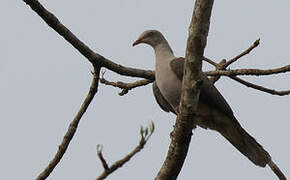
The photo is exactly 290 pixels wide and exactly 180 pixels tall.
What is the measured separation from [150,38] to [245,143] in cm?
199

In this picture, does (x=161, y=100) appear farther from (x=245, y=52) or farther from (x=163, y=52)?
(x=245, y=52)

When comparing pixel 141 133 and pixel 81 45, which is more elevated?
pixel 81 45

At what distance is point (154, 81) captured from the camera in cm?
692

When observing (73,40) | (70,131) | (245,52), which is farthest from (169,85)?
(73,40)

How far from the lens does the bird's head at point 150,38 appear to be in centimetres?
741

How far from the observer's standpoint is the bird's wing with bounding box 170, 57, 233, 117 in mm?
6602

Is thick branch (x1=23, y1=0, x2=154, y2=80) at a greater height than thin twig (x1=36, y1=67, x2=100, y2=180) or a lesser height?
greater

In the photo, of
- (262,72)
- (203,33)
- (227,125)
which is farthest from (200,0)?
(227,125)

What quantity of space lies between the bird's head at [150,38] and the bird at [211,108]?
370 millimetres

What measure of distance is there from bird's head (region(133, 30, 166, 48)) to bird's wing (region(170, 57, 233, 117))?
2.26 ft

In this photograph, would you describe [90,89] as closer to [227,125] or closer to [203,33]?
[203,33]

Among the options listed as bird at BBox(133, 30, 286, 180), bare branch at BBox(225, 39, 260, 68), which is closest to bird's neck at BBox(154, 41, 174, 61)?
bird at BBox(133, 30, 286, 180)

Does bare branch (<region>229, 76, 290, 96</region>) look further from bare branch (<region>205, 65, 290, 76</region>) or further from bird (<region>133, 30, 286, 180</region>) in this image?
bird (<region>133, 30, 286, 180</region>)

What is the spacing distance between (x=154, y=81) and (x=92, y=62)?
2195 mm
